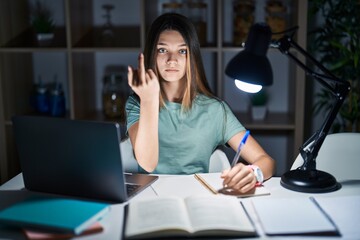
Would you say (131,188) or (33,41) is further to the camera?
(33,41)

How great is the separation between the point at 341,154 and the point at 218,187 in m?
0.63

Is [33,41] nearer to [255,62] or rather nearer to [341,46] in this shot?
[341,46]

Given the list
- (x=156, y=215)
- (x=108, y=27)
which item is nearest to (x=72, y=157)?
(x=156, y=215)

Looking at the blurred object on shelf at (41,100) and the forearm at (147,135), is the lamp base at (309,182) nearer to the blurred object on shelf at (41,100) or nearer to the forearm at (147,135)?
the forearm at (147,135)

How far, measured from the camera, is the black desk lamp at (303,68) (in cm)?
138

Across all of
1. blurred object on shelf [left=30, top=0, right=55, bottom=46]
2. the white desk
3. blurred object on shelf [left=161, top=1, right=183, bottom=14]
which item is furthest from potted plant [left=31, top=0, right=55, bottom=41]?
the white desk

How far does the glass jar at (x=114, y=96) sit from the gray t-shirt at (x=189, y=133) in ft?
3.66

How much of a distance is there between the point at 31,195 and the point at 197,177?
1.64ft

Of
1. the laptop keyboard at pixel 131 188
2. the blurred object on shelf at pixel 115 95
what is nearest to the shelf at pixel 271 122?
the blurred object on shelf at pixel 115 95

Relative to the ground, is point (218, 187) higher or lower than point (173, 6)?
lower

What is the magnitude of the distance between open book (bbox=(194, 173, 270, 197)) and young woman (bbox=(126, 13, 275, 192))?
23 centimetres

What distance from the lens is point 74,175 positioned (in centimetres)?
144

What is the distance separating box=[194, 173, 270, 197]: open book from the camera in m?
1.54

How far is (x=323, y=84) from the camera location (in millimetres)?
1553
